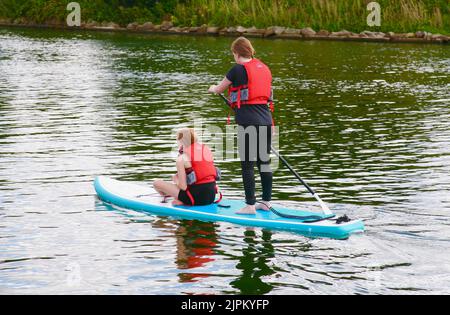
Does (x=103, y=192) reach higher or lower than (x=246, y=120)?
lower

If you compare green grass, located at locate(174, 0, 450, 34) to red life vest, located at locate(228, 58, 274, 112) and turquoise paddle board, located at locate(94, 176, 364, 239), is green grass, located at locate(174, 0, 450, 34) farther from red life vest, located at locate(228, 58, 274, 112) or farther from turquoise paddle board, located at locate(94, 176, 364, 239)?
red life vest, located at locate(228, 58, 274, 112)

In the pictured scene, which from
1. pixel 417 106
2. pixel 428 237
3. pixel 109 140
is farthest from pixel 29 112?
pixel 428 237

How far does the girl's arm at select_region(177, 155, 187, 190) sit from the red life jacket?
11 centimetres

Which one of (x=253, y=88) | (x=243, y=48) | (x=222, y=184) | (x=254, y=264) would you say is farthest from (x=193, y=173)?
(x=222, y=184)

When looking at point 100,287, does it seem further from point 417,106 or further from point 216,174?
point 417,106

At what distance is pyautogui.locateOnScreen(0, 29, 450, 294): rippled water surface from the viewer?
9.58 meters

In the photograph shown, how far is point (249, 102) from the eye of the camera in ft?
37.3

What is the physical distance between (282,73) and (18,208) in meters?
21.2

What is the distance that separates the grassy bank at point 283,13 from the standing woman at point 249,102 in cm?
4039

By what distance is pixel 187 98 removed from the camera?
25.8 metres

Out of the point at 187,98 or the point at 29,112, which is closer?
the point at 29,112

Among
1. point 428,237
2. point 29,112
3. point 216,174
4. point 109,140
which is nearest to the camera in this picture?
point 428,237

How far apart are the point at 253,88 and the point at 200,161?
4.14 feet
